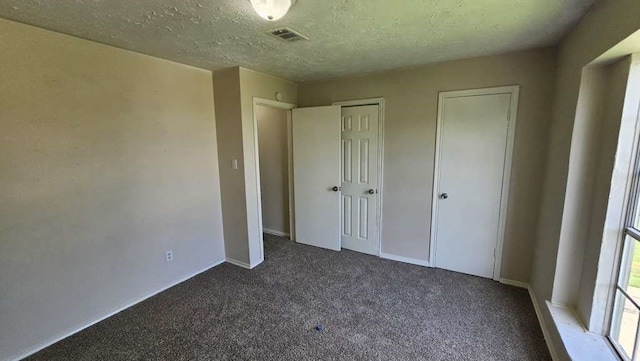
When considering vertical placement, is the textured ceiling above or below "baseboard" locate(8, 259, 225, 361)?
above

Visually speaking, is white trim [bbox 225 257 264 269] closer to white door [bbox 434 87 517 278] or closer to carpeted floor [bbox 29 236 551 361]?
carpeted floor [bbox 29 236 551 361]

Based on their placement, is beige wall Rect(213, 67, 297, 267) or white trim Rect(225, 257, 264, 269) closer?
beige wall Rect(213, 67, 297, 267)

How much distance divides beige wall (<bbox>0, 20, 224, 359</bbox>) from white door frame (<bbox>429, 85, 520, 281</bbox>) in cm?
257

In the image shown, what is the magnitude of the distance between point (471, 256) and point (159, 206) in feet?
10.7

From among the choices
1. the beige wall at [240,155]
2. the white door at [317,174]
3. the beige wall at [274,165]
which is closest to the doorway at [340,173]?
the white door at [317,174]

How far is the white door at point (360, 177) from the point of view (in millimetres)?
3271

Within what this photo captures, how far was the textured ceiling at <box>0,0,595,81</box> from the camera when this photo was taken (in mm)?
1542

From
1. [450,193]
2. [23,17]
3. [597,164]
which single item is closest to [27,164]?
[23,17]

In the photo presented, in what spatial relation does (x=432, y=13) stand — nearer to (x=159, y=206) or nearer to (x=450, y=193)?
(x=450, y=193)

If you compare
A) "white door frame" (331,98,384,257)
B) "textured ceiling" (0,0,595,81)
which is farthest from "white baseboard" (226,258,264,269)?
"textured ceiling" (0,0,595,81)

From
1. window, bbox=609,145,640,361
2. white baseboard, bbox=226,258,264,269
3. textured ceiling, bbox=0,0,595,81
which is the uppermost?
textured ceiling, bbox=0,0,595,81

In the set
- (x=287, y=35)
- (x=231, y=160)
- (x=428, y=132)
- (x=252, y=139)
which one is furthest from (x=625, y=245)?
(x=231, y=160)

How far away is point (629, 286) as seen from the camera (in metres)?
1.49

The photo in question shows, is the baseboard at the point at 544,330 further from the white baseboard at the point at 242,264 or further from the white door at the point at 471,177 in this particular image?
the white baseboard at the point at 242,264
